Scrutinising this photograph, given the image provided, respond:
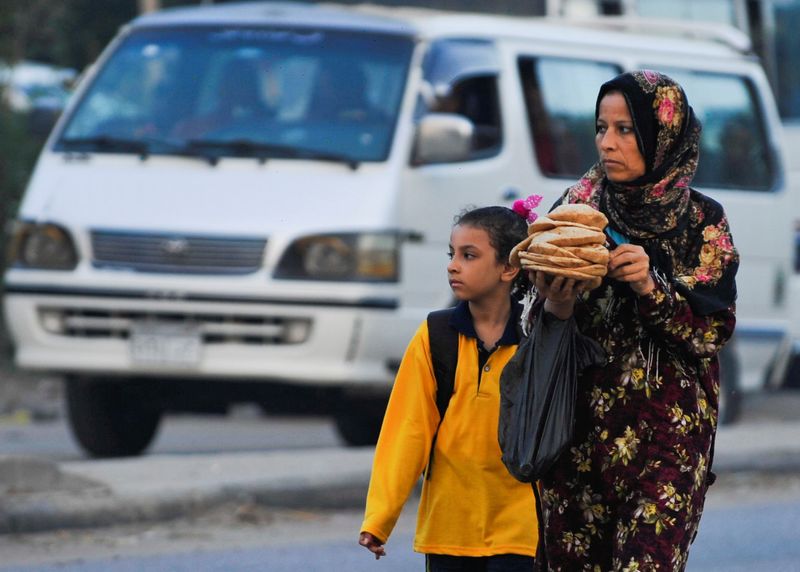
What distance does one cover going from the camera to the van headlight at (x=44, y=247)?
27.1 feet

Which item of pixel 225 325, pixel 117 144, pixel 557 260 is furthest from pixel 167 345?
pixel 557 260

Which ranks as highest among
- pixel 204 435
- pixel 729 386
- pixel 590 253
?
pixel 590 253

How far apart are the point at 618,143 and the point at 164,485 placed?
Answer: 405 cm

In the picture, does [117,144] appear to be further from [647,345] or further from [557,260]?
[557,260]

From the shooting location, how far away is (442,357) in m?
4.02

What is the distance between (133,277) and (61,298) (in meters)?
0.38

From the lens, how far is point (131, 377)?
27.4 ft

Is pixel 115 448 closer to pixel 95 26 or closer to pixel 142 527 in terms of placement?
pixel 142 527

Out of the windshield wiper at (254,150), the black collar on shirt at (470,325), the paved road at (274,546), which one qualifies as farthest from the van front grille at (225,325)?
the black collar on shirt at (470,325)

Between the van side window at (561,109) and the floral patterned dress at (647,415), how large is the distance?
537cm

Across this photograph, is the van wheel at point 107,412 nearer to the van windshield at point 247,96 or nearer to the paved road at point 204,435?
the paved road at point 204,435

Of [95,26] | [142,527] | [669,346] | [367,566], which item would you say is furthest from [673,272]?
[95,26]

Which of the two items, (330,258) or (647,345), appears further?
(330,258)

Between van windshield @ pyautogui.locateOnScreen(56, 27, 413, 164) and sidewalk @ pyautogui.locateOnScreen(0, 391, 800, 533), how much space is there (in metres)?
1.40
